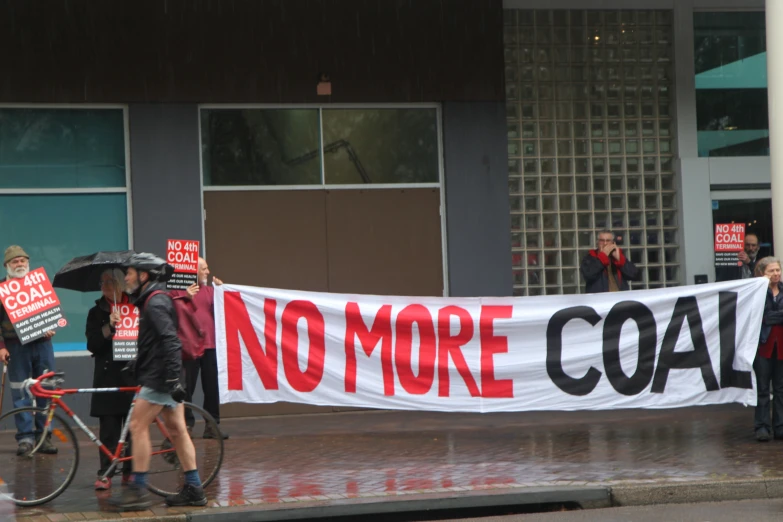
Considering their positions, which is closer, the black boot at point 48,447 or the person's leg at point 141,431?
the person's leg at point 141,431

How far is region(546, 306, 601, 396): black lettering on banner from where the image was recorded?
10969 millimetres

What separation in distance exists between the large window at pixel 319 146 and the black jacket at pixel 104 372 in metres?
4.50

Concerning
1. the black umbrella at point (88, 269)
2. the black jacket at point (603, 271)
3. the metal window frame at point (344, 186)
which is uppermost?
the metal window frame at point (344, 186)

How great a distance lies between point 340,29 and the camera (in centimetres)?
1348

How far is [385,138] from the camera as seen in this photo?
1378 centimetres

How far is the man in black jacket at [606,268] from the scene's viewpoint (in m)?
12.7

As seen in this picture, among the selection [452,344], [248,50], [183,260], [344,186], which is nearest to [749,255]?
[452,344]

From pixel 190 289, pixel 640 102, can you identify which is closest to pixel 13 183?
pixel 190 289

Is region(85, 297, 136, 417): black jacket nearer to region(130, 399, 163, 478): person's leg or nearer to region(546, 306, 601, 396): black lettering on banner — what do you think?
region(130, 399, 163, 478): person's leg

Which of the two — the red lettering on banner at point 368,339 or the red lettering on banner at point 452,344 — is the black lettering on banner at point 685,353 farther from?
the red lettering on banner at point 368,339

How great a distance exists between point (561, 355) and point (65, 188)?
6.21 meters

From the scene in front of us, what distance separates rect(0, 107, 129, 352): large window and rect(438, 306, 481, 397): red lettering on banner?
14.1 ft

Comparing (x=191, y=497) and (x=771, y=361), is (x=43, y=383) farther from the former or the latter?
(x=771, y=361)

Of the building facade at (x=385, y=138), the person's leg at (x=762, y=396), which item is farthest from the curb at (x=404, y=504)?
the building facade at (x=385, y=138)
